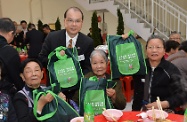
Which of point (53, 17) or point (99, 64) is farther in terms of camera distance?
point (53, 17)

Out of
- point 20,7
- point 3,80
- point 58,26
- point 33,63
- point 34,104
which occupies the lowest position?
point 34,104

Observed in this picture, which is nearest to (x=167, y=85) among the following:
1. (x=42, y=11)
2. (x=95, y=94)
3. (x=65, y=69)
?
(x=95, y=94)

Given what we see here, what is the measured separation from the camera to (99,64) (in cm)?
214

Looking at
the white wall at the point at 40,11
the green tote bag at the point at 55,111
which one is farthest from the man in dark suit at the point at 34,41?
the green tote bag at the point at 55,111

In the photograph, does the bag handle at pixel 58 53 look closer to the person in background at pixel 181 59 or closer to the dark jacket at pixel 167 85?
the dark jacket at pixel 167 85

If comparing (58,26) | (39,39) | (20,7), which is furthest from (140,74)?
(20,7)

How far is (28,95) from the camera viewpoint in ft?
6.26

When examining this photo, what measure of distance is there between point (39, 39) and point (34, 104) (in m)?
4.32

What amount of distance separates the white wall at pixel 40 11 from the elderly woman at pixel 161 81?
708 cm

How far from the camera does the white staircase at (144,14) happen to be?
6902 mm

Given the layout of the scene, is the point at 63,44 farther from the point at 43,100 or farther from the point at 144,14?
the point at 144,14

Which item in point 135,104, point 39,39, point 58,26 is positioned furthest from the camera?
point 58,26

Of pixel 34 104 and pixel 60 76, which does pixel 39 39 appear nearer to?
pixel 60 76

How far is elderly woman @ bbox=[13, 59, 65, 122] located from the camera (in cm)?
178
